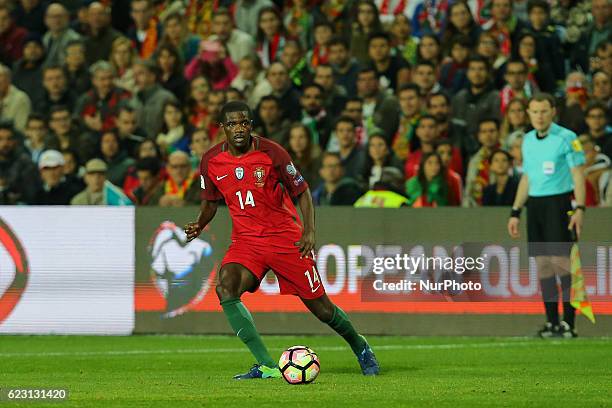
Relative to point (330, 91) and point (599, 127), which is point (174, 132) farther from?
point (599, 127)

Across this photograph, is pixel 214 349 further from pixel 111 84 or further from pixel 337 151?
pixel 111 84

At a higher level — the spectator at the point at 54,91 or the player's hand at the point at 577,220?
the spectator at the point at 54,91

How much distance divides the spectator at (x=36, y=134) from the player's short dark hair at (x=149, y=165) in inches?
70.5

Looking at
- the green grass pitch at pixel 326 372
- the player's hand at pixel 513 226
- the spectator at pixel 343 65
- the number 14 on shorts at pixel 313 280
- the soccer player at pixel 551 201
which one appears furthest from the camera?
the spectator at pixel 343 65

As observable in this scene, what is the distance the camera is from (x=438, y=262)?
14.1 meters

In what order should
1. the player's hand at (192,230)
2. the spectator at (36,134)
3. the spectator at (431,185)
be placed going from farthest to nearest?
the spectator at (36,134) < the spectator at (431,185) < the player's hand at (192,230)

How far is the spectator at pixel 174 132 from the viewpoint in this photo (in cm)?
1781

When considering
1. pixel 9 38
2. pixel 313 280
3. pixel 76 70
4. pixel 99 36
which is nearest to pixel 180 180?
pixel 76 70

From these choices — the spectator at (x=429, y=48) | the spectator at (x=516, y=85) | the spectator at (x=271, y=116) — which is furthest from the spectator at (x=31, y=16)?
the spectator at (x=516, y=85)

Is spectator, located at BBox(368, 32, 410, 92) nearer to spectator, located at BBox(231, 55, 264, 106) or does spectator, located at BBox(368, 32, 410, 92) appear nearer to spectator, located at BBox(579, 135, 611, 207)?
spectator, located at BBox(231, 55, 264, 106)

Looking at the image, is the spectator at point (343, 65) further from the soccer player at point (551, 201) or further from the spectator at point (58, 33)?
the soccer player at point (551, 201)

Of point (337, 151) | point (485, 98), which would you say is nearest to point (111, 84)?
point (337, 151)

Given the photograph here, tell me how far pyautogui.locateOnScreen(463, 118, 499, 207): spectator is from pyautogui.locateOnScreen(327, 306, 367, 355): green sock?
18.6 ft

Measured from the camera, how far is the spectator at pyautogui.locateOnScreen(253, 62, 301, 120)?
1753 cm
